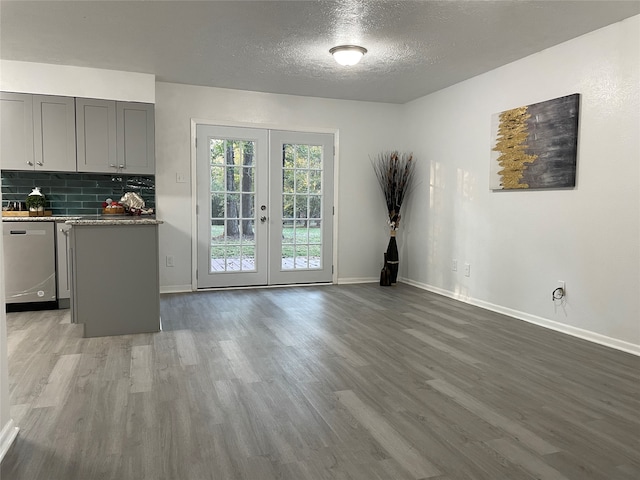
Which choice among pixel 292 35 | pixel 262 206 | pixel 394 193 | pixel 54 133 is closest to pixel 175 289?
pixel 262 206

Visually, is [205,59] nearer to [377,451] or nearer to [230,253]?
[230,253]

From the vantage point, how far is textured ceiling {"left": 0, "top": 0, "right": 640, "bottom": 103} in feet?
10.5

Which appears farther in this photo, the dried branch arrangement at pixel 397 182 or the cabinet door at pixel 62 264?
the dried branch arrangement at pixel 397 182

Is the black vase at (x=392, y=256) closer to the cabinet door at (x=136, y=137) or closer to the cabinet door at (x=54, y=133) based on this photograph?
the cabinet door at (x=136, y=137)

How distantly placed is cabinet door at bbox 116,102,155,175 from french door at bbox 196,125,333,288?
0.63 m

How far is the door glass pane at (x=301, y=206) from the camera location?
588 centimetres

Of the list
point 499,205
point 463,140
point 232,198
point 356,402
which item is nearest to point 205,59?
point 232,198

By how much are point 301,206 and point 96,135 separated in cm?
244

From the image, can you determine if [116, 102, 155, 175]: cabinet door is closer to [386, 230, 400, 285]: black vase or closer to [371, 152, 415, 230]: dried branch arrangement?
[371, 152, 415, 230]: dried branch arrangement

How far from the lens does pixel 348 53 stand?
3.94 meters

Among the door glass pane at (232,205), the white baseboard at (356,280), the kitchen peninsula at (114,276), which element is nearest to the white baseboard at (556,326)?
the white baseboard at (356,280)

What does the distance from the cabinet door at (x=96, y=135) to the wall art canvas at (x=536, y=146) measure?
3838 mm

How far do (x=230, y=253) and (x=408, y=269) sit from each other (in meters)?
2.31

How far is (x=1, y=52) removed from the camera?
4.26 metres
